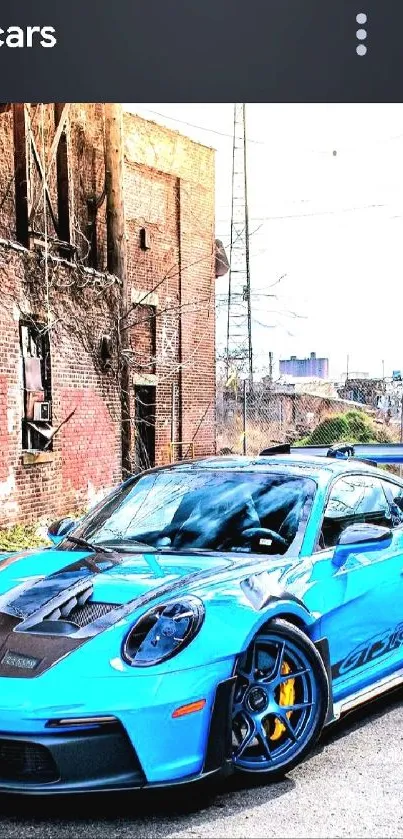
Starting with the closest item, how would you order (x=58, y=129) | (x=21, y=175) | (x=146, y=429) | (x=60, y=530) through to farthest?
(x=60, y=530) → (x=21, y=175) → (x=58, y=129) → (x=146, y=429)

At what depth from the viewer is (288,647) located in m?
3.74

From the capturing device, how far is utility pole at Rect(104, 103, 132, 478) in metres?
15.6

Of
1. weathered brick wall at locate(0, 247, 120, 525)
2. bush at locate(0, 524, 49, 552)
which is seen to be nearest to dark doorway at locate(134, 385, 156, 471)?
weathered brick wall at locate(0, 247, 120, 525)

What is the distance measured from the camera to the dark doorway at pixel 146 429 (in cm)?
1773

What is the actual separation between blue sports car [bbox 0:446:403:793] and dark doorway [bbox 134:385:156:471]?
1260 centimetres

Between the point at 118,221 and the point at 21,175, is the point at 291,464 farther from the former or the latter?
the point at 118,221

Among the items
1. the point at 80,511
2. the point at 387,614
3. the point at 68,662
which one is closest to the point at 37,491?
the point at 80,511

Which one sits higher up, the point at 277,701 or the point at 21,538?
the point at 277,701

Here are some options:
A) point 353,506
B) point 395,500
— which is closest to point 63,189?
point 395,500

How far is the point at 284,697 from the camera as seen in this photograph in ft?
12.4

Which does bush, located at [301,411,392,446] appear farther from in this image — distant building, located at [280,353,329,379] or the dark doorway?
distant building, located at [280,353,329,379]

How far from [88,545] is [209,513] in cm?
60

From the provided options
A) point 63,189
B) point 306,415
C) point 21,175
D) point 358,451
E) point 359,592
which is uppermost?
point 63,189
